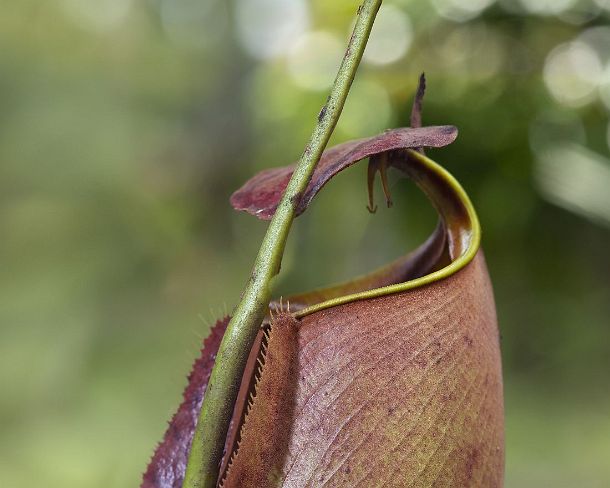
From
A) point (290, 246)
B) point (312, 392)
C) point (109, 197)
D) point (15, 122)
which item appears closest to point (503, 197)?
point (290, 246)

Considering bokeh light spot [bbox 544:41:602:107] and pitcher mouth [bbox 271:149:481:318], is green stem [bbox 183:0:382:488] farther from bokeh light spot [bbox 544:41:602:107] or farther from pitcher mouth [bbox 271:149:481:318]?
bokeh light spot [bbox 544:41:602:107]

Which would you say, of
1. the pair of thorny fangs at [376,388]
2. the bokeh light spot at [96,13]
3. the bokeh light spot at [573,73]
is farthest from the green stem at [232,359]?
the bokeh light spot at [96,13]

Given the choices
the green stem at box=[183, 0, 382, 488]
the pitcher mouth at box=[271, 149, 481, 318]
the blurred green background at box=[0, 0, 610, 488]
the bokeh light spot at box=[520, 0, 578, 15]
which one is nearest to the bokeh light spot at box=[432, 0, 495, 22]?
the blurred green background at box=[0, 0, 610, 488]

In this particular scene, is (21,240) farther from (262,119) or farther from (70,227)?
(262,119)

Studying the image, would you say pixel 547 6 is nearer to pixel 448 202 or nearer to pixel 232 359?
pixel 448 202

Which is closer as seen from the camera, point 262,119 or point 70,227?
point 262,119

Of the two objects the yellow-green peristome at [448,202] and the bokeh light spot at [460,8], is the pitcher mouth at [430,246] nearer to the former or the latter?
the yellow-green peristome at [448,202]
